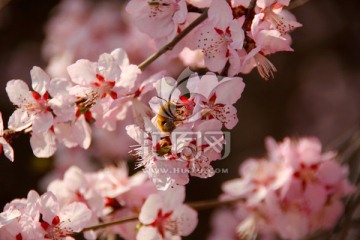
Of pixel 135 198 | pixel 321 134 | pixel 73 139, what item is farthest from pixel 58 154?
pixel 321 134

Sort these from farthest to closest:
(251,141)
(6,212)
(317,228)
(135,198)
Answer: (251,141) < (317,228) < (135,198) < (6,212)

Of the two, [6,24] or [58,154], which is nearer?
[58,154]

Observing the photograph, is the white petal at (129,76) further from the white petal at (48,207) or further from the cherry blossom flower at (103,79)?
the white petal at (48,207)

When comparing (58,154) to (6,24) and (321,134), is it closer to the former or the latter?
(6,24)

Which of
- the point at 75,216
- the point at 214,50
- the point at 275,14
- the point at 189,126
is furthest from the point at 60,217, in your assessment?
the point at 275,14

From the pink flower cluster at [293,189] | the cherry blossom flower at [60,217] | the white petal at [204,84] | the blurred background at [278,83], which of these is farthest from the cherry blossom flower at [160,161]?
the blurred background at [278,83]

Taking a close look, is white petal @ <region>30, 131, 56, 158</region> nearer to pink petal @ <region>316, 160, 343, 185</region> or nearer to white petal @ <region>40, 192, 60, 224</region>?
white petal @ <region>40, 192, 60, 224</region>

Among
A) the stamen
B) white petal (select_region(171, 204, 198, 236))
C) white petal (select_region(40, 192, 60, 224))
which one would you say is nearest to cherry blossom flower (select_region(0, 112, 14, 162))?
white petal (select_region(40, 192, 60, 224))
